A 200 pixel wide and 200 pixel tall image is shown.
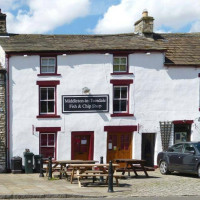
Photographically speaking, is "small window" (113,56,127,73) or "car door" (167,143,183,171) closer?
"car door" (167,143,183,171)

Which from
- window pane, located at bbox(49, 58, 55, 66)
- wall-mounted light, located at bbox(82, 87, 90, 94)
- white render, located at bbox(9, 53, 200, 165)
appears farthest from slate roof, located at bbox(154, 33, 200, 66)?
window pane, located at bbox(49, 58, 55, 66)

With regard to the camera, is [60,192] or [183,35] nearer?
[60,192]

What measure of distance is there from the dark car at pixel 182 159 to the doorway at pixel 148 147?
331cm

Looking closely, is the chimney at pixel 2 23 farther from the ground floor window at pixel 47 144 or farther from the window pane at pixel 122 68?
the window pane at pixel 122 68

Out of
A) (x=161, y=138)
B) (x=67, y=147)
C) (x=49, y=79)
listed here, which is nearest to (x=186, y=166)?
(x=161, y=138)

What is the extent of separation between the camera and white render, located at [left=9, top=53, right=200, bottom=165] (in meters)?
23.8

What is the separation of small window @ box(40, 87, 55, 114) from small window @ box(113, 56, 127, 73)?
3.57 m

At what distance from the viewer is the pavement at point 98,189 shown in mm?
14336

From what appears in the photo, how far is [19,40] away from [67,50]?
3.25m

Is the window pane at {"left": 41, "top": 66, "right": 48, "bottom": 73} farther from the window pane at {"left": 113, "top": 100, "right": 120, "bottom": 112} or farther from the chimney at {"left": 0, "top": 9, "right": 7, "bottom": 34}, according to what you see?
the window pane at {"left": 113, "top": 100, "right": 120, "bottom": 112}

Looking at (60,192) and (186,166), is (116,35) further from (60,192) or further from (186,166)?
(60,192)

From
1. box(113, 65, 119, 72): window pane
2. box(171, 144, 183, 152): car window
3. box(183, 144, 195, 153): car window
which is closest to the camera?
box(183, 144, 195, 153): car window

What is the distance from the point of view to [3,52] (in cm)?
2402

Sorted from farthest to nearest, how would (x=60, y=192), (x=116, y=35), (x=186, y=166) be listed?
(x=116, y=35), (x=186, y=166), (x=60, y=192)
